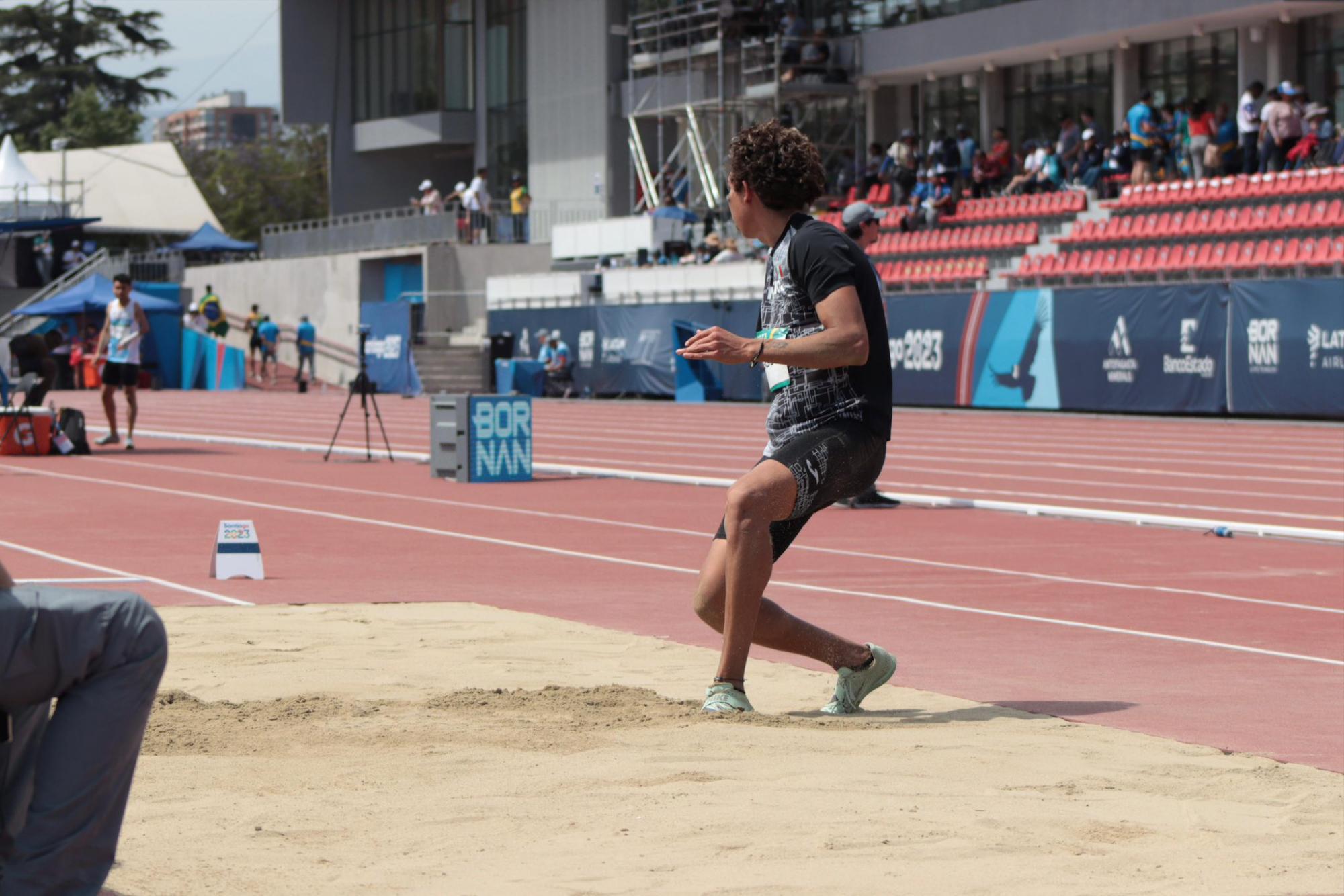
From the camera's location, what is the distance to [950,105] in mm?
47281

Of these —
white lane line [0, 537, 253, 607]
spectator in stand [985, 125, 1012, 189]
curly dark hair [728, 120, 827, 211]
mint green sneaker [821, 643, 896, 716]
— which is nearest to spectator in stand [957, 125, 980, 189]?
spectator in stand [985, 125, 1012, 189]

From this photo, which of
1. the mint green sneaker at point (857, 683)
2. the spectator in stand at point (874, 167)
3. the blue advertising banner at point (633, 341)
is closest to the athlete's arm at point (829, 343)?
the mint green sneaker at point (857, 683)

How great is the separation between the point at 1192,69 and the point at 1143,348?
1314 cm

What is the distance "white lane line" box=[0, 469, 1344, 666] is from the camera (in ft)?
28.3

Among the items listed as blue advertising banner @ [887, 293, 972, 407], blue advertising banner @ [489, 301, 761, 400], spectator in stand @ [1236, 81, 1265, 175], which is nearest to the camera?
spectator in stand @ [1236, 81, 1265, 175]

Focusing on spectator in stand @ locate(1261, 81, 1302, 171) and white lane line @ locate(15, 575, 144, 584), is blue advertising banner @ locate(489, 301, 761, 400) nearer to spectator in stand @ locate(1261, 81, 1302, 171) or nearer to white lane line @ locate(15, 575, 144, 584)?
spectator in stand @ locate(1261, 81, 1302, 171)

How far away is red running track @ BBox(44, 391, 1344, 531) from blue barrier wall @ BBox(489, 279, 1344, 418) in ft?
1.93

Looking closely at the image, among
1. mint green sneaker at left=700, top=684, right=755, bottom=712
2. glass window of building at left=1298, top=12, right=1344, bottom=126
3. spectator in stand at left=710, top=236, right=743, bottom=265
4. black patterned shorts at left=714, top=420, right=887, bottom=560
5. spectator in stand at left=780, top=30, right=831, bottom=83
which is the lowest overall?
mint green sneaker at left=700, top=684, right=755, bottom=712

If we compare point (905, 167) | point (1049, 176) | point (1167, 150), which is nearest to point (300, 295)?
point (905, 167)

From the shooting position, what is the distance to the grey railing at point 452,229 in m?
54.8

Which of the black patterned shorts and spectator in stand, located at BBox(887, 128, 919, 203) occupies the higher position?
A: spectator in stand, located at BBox(887, 128, 919, 203)

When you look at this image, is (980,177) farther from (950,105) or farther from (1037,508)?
(1037,508)

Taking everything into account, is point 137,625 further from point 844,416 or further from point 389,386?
point 389,386

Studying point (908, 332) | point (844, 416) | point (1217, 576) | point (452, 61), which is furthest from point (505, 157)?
point (844, 416)
